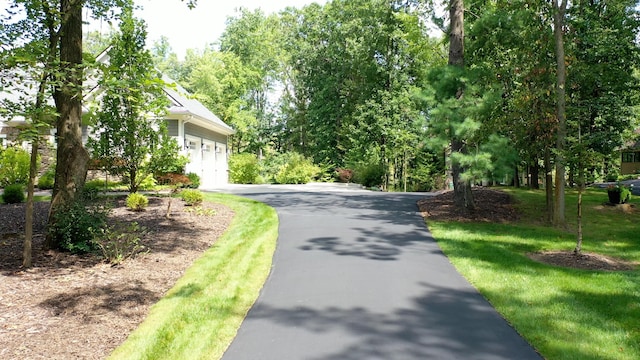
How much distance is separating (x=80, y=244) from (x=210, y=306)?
3189 millimetres

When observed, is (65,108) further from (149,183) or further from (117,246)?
(149,183)

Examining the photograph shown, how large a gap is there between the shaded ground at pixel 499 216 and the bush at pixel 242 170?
1446 centimetres

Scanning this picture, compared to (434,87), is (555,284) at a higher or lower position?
lower

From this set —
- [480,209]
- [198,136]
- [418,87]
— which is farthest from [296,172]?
[480,209]

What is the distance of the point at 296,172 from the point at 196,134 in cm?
767

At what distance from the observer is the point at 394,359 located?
3.63 meters

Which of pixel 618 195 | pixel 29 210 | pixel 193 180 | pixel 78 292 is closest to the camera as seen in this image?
pixel 78 292

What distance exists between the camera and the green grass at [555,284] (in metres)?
4.02

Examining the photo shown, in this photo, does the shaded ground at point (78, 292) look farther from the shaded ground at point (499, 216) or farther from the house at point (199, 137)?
the house at point (199, 137)

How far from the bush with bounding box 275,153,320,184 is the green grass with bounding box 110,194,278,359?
17626 millimetres

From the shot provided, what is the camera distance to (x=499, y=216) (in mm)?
11117

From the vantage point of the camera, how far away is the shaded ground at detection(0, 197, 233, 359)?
399 centimetres

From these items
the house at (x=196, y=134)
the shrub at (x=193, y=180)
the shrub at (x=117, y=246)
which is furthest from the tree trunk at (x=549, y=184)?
the shrub at (x=193, y=180)

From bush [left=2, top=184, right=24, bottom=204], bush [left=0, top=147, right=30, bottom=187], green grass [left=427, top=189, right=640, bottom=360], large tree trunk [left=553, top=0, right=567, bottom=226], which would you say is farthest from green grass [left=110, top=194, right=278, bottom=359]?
bush [left=0, top=147, right=30, bottom=187]
